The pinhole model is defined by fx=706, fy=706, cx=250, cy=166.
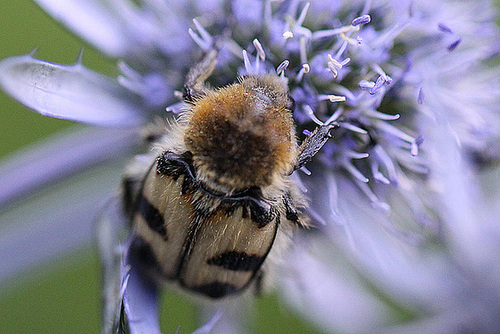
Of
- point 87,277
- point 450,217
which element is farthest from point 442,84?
point 87,277

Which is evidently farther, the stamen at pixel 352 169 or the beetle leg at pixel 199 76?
the stamen at pixel 352 169

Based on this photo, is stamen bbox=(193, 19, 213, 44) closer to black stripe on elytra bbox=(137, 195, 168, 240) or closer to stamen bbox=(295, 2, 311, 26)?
stamen bbox=(295, 2, 311, 26)

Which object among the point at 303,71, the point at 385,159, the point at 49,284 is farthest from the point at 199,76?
the point at 49,284

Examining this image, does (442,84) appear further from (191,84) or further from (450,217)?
(191,84)

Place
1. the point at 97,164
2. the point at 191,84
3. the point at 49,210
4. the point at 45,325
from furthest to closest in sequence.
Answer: the point at 45,325, the point at 49,210, the point at 97,164, the point at 191,84

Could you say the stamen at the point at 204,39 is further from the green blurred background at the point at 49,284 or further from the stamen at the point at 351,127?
the green blurred background at the point at 49,284

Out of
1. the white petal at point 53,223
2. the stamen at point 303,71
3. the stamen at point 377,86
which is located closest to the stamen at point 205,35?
the stamen at point 303,71
